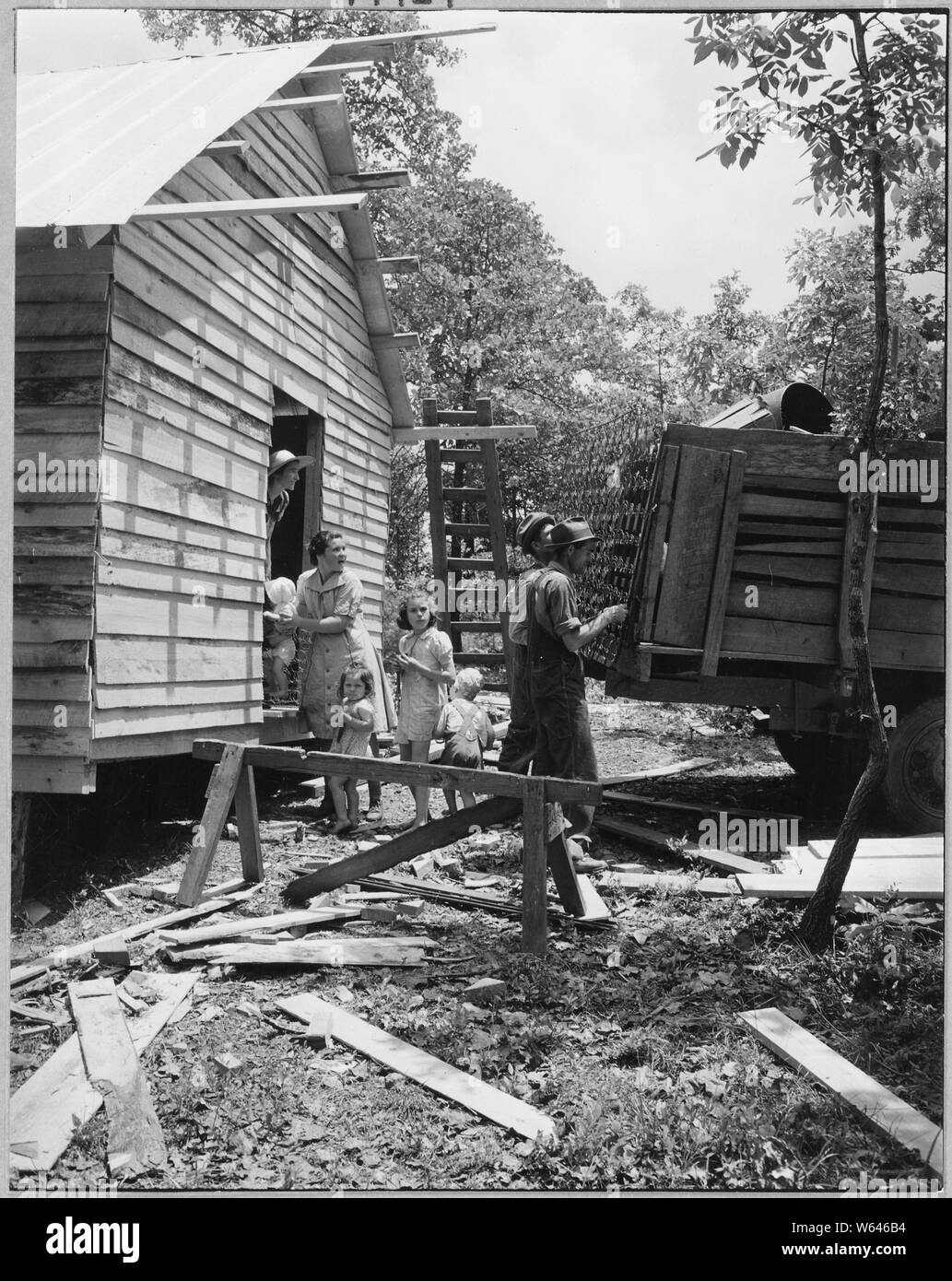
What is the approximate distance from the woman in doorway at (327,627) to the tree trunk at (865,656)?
11.3 ft

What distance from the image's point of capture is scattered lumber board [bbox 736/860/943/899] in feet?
15.9

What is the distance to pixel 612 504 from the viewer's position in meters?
6.77

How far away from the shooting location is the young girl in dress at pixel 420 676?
6.61 m

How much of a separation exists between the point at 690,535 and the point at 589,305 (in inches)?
135

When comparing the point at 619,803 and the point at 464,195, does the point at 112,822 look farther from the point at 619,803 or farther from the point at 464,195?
the point at 464,195

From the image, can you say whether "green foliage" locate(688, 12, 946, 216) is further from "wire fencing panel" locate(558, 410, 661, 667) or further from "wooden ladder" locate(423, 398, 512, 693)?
"wooden ladder" locate(423, 398, 512, 693)

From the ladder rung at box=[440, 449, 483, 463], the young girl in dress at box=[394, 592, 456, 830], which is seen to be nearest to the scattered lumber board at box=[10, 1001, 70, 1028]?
the young girl in dress at box=[394, 592, 456, 830]

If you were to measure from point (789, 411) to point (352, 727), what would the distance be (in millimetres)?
3733

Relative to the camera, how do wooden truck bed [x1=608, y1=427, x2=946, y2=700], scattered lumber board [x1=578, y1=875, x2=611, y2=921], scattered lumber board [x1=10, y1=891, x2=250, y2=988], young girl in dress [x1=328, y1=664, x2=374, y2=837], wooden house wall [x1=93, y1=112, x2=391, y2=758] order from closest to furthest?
1. scattered lumber board [x1=10, y1=891, x2=250, y2=988]
2. scattered lumber board [x1=578, y1=875, x2=611, y2=921]
3. wooden house wall [x1=93, y1=112, x2=391, y2=758]
4. wooden truck bed [x1=608, y1=427, x2=946, y2=700]
5. young girl in dress [x1=328, y1=664, x2=374, y2=837]

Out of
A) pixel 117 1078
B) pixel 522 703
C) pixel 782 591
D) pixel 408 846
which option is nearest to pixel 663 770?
pixel 522 703

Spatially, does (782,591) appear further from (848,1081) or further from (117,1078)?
(117,1078)

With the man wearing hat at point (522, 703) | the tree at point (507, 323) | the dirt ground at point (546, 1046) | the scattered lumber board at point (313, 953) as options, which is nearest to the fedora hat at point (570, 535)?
the man wearing hat at point (522, 703)

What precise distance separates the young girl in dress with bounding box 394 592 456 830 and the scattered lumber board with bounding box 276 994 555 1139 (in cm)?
278

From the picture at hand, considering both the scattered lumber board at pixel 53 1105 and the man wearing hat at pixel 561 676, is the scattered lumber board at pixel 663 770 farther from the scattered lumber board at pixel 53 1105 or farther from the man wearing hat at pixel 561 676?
the scattered lumber board at pixel 53 1105
